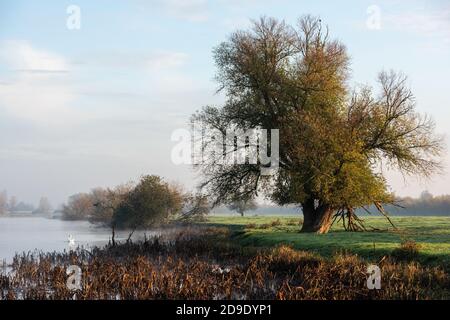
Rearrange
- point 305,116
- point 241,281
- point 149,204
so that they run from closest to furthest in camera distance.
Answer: point 241,281, point 305,116, point 149,204

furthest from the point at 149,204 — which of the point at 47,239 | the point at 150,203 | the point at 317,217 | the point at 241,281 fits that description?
the point at 241,281

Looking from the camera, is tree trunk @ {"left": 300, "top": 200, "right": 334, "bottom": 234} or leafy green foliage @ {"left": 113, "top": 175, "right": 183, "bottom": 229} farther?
leafy green foliage @ {"left": 113, "top": 175, "right": 183, "bottom": 229}

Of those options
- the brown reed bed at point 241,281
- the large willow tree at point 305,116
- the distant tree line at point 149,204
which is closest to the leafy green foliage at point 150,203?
the distant tree line at point 149,204

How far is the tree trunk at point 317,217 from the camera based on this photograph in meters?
43.0

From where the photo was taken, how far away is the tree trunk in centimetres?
4300

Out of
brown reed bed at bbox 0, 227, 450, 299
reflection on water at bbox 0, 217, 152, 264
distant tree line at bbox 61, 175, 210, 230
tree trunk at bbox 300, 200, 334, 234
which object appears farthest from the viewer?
distant tree line at bbox 61, 175, 210, 230

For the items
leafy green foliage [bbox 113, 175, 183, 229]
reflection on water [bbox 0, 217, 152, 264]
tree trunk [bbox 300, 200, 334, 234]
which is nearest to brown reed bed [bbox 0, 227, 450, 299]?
reflection on water [bbox 0, 217, 152, 264]

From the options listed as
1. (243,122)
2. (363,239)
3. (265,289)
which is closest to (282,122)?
(243,122)

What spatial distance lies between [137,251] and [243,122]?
47.8ft

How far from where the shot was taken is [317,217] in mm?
43250

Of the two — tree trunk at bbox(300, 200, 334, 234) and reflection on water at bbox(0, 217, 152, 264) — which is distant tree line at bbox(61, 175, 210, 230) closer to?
reflection on water at bbox(0, 217, 152, 264)

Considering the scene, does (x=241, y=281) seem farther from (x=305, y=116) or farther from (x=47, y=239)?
(x=47, y=239)

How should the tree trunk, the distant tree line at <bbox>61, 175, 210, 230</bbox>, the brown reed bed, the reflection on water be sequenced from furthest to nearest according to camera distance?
the distant tree line at <bbox>61, 175, 210, 230</bbox>
the tree trunk
the reflection on water
the brown reed bed
